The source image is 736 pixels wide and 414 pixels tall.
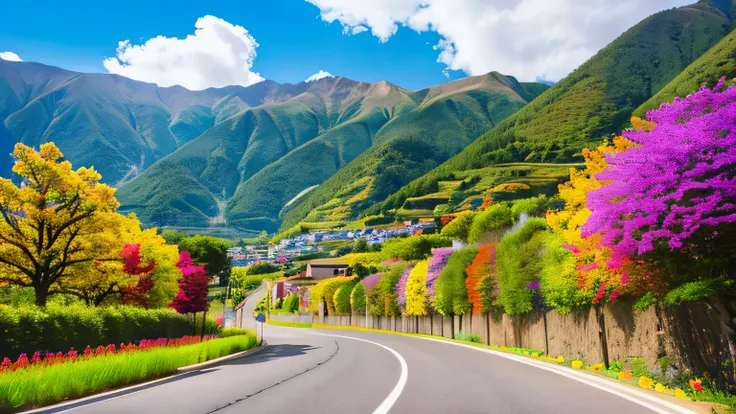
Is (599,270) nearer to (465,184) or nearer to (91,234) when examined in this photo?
(91,234)

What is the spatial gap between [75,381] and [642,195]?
43.0 ft

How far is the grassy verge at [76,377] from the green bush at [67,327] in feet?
9.45

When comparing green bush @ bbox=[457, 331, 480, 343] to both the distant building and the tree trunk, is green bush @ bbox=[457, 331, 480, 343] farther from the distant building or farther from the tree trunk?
the distant building

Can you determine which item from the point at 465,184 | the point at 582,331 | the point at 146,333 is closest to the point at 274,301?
the point at 465,184

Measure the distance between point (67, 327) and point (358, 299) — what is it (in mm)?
53897

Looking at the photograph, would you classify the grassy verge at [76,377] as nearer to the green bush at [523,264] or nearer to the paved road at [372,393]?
the paved road at [372,393]

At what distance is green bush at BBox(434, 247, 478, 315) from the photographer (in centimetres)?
3678

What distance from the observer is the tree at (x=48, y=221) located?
77.2 feet

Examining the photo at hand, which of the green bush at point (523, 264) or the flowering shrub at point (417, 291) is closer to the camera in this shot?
the green bush at point (523, 264)

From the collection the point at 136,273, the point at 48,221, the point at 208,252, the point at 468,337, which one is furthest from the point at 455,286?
the point at 208,252

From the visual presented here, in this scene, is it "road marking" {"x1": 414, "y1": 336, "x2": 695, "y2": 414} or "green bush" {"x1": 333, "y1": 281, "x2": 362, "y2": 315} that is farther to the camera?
"green bush" {"x1": 333, "y1": 281, "x2": 362, "y2": 315}

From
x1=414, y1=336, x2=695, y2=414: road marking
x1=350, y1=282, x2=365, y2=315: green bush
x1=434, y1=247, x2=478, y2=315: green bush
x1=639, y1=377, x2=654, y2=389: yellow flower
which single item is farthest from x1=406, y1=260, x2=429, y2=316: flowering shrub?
x1=639, y1=377, x2=654, y2=389: yellow flower

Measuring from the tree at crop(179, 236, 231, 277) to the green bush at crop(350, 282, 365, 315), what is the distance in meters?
42.8

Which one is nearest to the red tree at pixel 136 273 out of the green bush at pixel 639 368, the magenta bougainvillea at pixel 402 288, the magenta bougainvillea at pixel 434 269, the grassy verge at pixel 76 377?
the grassy verge at pixel 76 377
